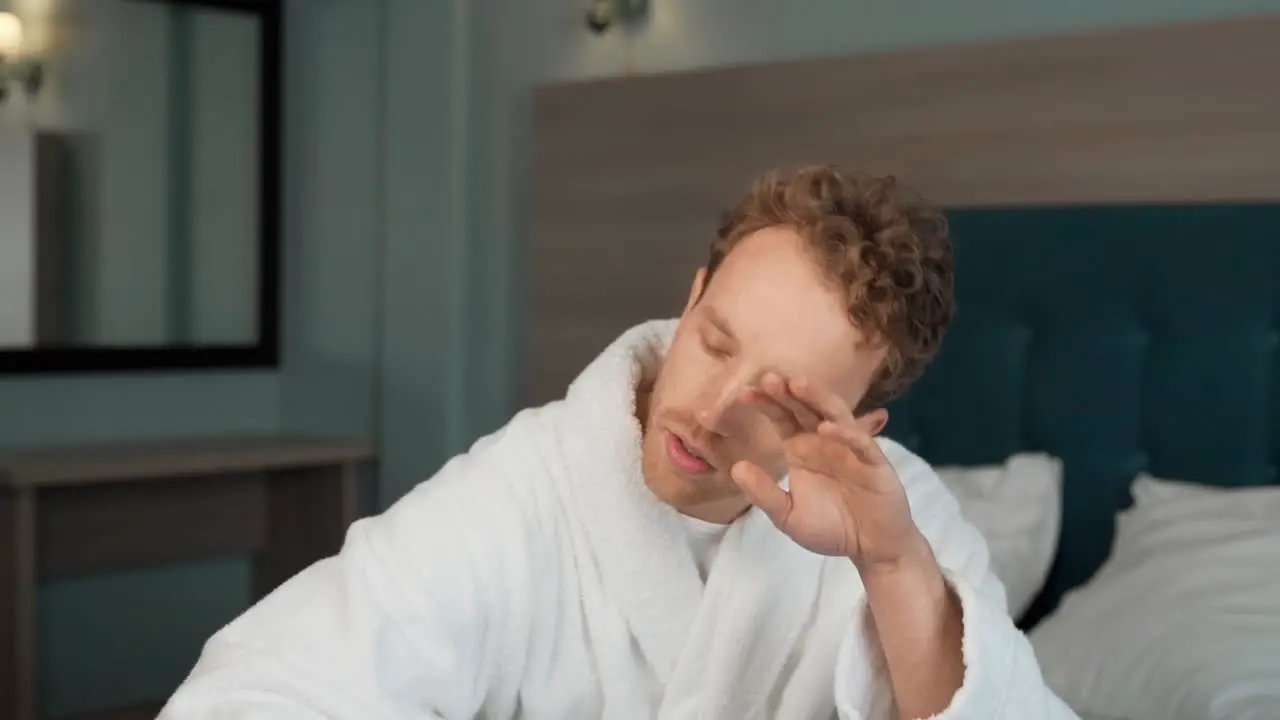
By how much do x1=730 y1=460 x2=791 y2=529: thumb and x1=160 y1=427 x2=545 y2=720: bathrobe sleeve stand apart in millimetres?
304

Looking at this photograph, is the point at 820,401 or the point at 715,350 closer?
the point at 820,401

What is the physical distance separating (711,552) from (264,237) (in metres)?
2.35

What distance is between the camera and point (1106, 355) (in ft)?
6.89

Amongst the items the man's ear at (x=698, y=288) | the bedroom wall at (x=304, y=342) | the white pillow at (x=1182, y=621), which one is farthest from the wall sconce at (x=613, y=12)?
the man's ear at (x=698, y=288)

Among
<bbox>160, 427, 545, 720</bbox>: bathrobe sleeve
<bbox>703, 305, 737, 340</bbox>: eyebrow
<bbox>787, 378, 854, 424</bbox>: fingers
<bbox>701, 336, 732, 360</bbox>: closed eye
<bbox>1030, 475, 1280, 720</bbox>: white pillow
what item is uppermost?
<bbox>703, 305, 737, 340</bbox>: eyebrow

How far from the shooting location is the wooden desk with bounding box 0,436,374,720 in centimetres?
265

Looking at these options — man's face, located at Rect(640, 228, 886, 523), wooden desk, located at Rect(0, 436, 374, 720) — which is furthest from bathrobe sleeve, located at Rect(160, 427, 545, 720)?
wooden desk, located at Rect(0, 436, 374, 720)

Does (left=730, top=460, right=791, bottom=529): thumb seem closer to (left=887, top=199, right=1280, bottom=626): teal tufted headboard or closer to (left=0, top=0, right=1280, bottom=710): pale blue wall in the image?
(left=887, top=199, right=1280, bottom=626): teal tufted headboard

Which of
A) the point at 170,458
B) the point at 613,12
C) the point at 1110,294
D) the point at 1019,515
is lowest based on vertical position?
the point at 170,458

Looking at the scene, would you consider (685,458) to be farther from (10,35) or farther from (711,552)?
(10,35)

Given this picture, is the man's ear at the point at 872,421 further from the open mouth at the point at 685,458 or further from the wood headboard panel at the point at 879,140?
the wood headboard panel at the point at 879,140

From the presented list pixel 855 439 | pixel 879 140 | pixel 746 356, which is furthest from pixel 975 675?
pixel 879 140

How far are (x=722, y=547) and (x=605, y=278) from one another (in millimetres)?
1645

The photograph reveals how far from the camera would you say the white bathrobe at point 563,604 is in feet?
3.83
